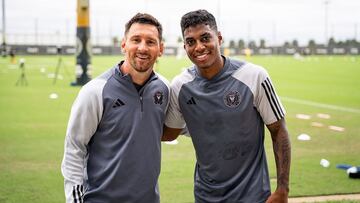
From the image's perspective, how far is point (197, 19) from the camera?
13.1ft

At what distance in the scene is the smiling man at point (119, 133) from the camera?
3670 mm

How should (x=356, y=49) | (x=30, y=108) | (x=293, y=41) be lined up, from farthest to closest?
1. (x=293, y=41)
2. (x=356, y=49)
3. (x=30, y=108)

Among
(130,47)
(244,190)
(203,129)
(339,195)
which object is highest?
(130,47)

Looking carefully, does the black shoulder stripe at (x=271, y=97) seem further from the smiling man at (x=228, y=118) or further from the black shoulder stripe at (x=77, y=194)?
the black shoulder stripe at (x=77, y=194)

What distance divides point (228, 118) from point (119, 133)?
756 millimetres

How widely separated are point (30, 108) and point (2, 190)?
353 inches

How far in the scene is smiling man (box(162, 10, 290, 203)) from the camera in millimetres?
3922

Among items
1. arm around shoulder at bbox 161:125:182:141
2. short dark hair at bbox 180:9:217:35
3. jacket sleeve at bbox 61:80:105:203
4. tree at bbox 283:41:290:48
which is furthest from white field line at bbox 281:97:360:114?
tree at bbox 283:41:290:48

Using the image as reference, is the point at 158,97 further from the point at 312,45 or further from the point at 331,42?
the point at 331,42

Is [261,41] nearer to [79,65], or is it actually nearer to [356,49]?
[356,49]

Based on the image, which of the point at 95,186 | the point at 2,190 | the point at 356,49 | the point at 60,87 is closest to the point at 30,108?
the point at 60,87

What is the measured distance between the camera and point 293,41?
85625 millimetres

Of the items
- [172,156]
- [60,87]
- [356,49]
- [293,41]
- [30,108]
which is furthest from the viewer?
[293,41]

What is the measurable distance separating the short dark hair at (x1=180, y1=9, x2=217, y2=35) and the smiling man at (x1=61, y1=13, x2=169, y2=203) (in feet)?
1.03
